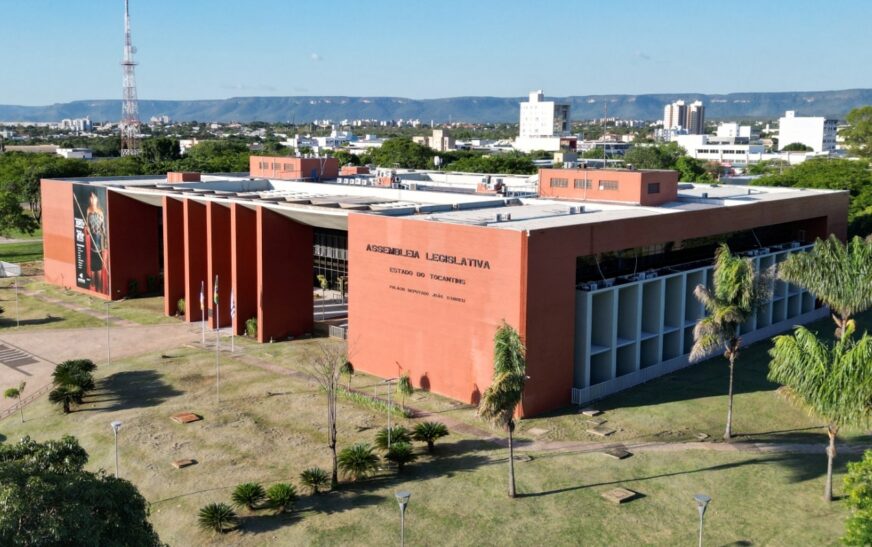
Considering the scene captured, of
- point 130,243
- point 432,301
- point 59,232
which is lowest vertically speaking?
point 432,301

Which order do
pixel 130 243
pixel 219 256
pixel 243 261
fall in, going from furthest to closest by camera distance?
pixel 130 243
pixel 219 256
pixel 243 261

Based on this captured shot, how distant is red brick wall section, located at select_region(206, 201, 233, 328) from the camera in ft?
166

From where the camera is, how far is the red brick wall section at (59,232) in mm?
65062

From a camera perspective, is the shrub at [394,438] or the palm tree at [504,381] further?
the shrub at [394,438]

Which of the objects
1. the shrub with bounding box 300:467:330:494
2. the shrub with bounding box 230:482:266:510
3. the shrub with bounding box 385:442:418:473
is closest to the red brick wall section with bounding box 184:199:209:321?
the shrub with bounding box 385:442:418:473

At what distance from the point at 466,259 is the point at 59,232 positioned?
43841 mm

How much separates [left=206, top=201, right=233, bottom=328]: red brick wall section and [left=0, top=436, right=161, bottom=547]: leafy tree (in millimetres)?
31580

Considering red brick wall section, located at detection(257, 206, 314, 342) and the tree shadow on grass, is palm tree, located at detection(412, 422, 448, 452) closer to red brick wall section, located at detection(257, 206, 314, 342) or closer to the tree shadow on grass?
the tree shadow on grass

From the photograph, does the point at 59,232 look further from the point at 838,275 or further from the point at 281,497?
the point at 838,275

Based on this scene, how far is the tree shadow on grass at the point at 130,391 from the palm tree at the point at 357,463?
42.6ft

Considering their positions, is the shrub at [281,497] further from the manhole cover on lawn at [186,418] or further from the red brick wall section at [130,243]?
the red brick wall section at [130,243]

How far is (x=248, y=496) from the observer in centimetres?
2625

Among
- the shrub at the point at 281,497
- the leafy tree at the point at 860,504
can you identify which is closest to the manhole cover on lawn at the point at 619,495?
the leafy tree at the point at 860,504

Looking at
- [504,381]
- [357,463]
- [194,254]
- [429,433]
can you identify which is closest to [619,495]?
[504,381]
